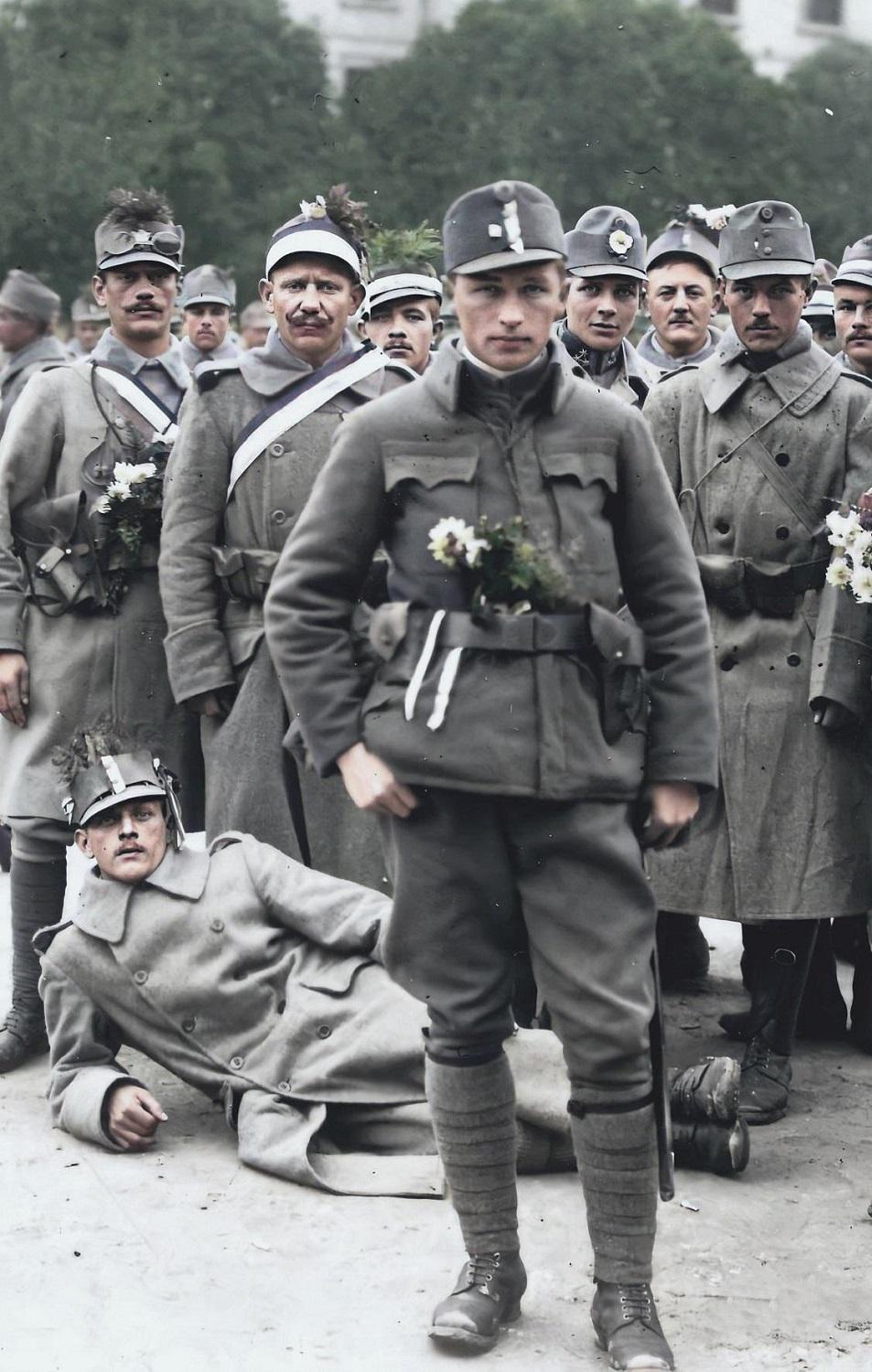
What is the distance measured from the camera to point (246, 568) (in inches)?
225

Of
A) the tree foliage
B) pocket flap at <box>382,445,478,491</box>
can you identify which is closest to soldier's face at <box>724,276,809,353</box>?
pocket flap at <box>382,445,478,491</box>

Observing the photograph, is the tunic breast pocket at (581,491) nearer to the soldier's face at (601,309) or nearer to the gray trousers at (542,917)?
the gray trousers at (542,917)

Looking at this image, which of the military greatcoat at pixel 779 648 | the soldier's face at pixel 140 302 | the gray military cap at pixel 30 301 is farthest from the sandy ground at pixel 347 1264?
the gray military cap at pixel 30 301

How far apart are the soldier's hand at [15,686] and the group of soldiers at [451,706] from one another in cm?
1

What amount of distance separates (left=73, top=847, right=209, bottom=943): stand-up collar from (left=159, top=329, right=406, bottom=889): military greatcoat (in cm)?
46

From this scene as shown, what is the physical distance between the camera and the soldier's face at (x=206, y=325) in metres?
11.2

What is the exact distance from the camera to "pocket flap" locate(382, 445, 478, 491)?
153 inches

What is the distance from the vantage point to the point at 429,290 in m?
7.62

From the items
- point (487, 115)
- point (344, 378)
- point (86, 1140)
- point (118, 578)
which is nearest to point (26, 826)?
point (118, 578)

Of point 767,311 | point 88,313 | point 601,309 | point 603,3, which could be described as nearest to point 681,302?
point 601,309

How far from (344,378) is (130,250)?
2.99 feet

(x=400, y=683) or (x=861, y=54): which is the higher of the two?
(x=861, y=54)

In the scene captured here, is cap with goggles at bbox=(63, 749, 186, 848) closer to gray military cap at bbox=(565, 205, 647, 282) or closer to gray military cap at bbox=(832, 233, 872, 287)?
gray military cap at bbox=(565, 205, 647, 282)

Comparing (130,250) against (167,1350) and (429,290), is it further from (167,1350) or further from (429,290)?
(167,1350)
